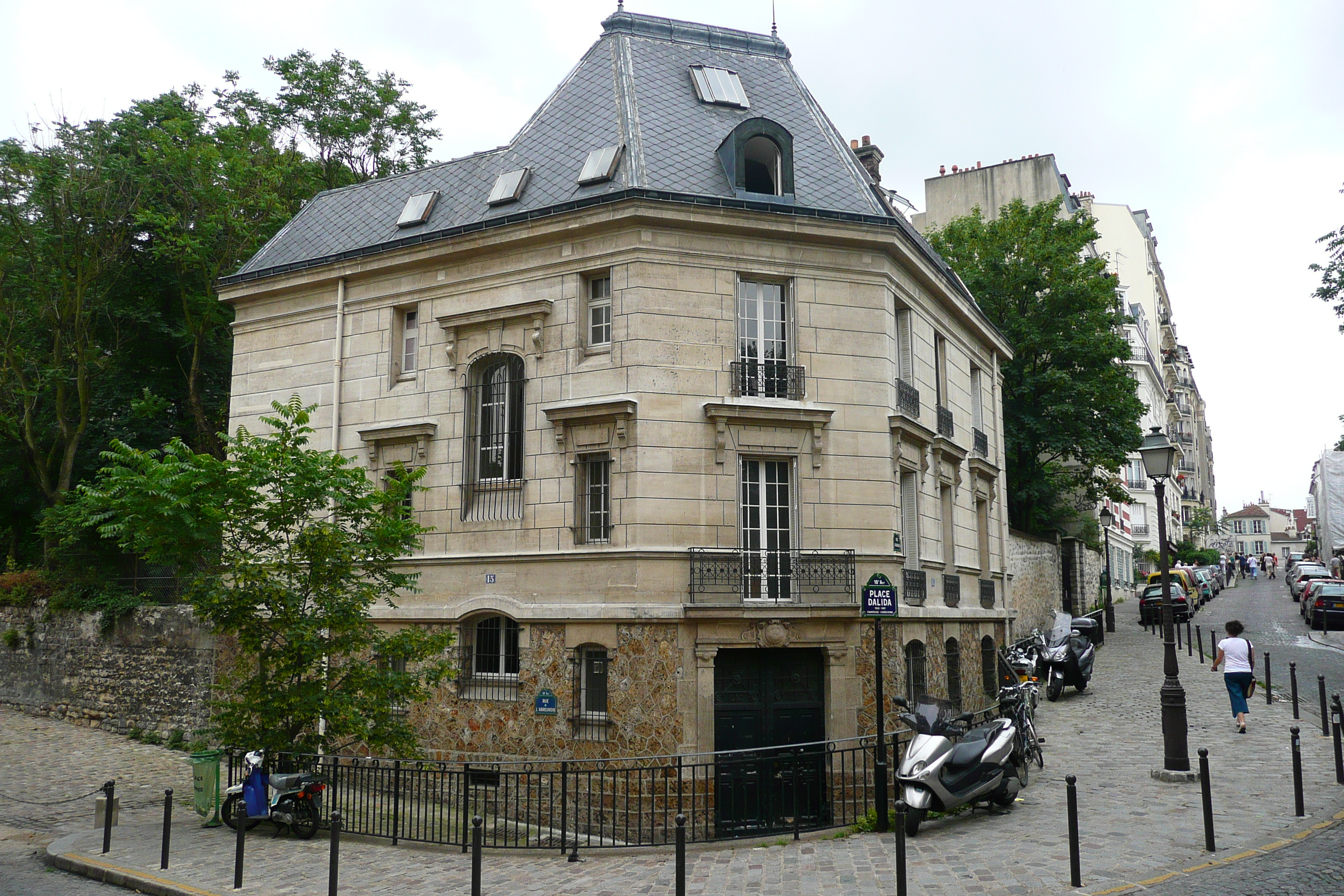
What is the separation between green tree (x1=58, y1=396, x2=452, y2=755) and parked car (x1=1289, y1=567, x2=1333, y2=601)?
42306 mm

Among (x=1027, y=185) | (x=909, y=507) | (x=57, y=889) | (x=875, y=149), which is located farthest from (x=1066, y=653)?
(x=1027, y=185)

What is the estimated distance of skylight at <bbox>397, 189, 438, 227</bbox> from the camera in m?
19.2

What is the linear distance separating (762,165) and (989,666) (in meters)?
11.5

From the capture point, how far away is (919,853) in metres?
10.3

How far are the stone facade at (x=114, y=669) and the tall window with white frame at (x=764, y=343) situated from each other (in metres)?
11.9

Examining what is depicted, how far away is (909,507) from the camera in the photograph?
18.4 m

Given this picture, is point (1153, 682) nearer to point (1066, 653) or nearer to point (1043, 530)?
point (1066, 653)

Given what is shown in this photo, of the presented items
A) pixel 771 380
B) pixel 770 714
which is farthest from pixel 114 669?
pixel 771 380

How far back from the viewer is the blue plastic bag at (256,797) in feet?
41.2

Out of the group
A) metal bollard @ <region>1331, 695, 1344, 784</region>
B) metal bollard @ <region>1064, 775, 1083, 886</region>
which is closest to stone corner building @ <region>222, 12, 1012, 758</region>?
metal bollard @ <region>1331, 695, 1344, 784</region>

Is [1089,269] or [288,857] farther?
[1089,269]

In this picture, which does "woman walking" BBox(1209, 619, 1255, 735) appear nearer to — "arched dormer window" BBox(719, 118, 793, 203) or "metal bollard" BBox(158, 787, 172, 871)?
"arched dormer window" BBox(719, 118, 793, 203)

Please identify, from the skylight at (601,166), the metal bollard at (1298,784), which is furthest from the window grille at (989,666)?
the skylight at (601,166)

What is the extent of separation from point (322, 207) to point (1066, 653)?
1834cm
